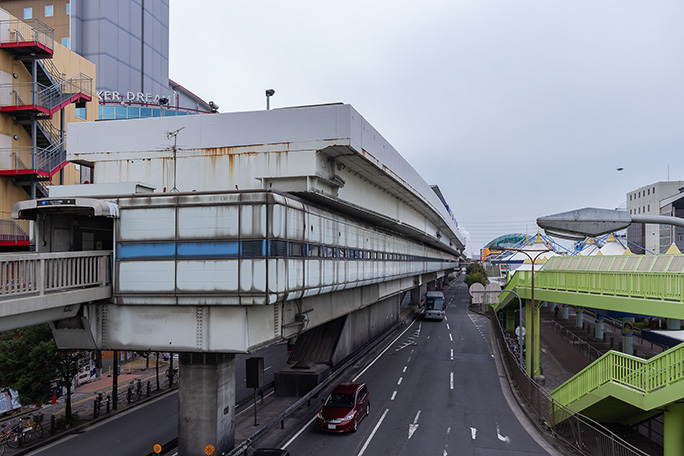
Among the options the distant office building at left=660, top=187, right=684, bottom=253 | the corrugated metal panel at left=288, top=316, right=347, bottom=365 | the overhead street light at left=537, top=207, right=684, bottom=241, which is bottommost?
the corrugated metal panel at left=288, top=316, right=347, bottom=365

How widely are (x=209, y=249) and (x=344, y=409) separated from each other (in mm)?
10779

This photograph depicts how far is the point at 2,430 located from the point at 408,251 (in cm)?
2873

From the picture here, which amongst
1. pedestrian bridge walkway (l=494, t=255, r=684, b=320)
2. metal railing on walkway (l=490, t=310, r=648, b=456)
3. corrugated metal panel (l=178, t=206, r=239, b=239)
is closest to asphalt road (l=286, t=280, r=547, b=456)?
metal railing on walkway (l=490, t=310, r=648, b=456)

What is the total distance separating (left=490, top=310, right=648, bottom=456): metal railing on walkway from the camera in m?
14.5

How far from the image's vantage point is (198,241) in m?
12.8

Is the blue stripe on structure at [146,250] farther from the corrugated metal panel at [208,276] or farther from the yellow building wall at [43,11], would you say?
the yellow building wall at [43,11]

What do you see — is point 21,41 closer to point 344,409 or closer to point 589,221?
point 344,409

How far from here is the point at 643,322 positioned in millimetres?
46500

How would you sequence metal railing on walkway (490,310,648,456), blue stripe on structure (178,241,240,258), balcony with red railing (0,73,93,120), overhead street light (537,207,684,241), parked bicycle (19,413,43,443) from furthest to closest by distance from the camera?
balcony with red railing (0,73,93,120), parked bicycle (19,413,43,443), metal railing on walkway (490,310,648,456), blue stripe on structure (178,241,240,258), overhead street light (537,207,684,241)

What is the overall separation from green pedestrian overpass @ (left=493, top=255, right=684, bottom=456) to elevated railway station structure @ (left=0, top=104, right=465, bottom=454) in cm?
1077

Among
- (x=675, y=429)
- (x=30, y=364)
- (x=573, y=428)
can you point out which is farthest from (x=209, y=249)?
(x=675, y=429)

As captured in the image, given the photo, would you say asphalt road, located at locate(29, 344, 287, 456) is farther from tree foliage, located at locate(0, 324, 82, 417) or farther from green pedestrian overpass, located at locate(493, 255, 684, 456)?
green pedestrian overpass, located at locate(493, 255, 684, 456)

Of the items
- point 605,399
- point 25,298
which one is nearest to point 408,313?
Result: point 605,399

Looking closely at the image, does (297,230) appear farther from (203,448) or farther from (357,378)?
(357,378)
